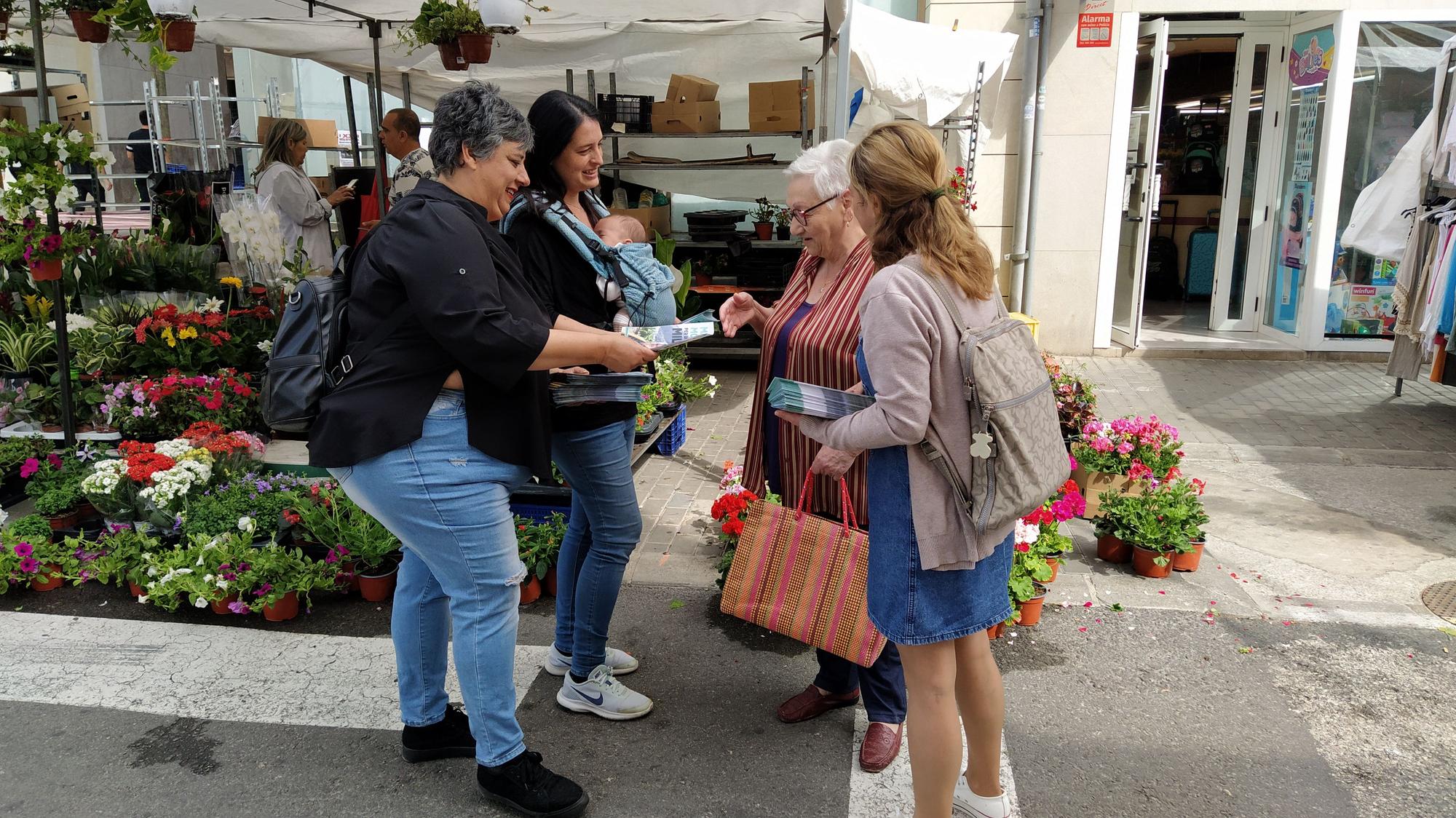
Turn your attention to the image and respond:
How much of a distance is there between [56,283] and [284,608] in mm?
2118

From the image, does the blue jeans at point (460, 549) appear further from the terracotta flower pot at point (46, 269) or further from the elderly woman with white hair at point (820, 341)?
the terracotta flower pot at point (46, 269)

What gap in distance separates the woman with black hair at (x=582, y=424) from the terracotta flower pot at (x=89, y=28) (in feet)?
13.1

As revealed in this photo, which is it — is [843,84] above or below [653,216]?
above

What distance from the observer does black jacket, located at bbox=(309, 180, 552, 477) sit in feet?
7.62

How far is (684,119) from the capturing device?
27.2 feet

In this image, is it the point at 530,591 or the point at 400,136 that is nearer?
the point at 530,591

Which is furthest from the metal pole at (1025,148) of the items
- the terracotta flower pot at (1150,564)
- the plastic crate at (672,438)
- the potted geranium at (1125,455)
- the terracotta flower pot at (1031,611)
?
the terracotta flower pot at (1031,611)

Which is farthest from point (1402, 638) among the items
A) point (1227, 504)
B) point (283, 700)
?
point (283, 700)

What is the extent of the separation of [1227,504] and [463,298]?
15.1ft

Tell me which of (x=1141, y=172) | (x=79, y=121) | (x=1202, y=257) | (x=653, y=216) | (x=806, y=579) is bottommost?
(x=806, y=579)

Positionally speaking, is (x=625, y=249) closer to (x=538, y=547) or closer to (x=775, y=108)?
(x=538, y=547)

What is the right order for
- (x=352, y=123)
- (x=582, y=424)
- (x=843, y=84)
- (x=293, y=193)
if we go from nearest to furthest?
(x=582, y=424) < (x=843, y=84) < (x=293, y=193) < (x=352, y=123)

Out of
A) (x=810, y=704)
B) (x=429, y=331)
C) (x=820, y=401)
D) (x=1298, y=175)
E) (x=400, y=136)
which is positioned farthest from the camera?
(x=1298, y=175)

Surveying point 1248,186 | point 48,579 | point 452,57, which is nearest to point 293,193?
point 452,57
